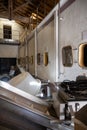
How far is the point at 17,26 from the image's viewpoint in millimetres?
16562

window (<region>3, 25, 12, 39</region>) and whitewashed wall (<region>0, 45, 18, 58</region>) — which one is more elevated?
window (<region>3, 25, 12, 39</region>)

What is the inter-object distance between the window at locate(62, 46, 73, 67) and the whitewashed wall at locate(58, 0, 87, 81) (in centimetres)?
9

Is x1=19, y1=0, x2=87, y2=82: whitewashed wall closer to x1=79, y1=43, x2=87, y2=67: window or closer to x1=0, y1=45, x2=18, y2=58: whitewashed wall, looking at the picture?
x1=79, y1=43, x2=87, y2=67: window

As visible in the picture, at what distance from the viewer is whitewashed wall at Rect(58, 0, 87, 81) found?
3178 millimetres

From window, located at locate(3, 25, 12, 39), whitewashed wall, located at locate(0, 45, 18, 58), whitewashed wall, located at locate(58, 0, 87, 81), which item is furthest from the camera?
window, located at locate(3, 25, 12, 39)

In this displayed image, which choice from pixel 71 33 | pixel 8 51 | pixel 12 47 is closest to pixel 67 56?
pixel 71 33

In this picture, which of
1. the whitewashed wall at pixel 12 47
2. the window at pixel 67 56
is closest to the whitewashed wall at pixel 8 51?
the whitewashed wall at pixel 12 47

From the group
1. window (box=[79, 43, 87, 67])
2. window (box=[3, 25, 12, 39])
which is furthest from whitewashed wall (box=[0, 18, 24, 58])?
window (box=[79, 43, 87, 67])

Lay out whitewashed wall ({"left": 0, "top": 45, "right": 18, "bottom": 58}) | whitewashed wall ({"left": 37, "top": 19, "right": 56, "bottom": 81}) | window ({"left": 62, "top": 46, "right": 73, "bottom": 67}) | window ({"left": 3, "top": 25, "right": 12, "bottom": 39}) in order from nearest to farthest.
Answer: window ({"left": 62, "top": 46, "right": 73, "bottom": 67}), whitewashed wall ({"left": 37, "top": 19, "right": 56, "bottom": 81}), whitewashed wall ({"left": 0, "top": 45, "right": 18, "bottom": 58}), window ({"left": 3, "top": 25, "right": 12, "bottom": 39})

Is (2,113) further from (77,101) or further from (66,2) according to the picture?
(66,2)

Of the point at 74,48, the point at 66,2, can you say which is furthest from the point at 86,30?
the point at 66,2

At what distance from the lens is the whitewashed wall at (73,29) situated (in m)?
3.18

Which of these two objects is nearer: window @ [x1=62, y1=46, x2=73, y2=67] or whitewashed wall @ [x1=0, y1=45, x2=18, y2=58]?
window @ [x1=62, y1=46, x2=73, y2=67]

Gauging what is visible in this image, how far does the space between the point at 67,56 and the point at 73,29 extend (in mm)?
593
